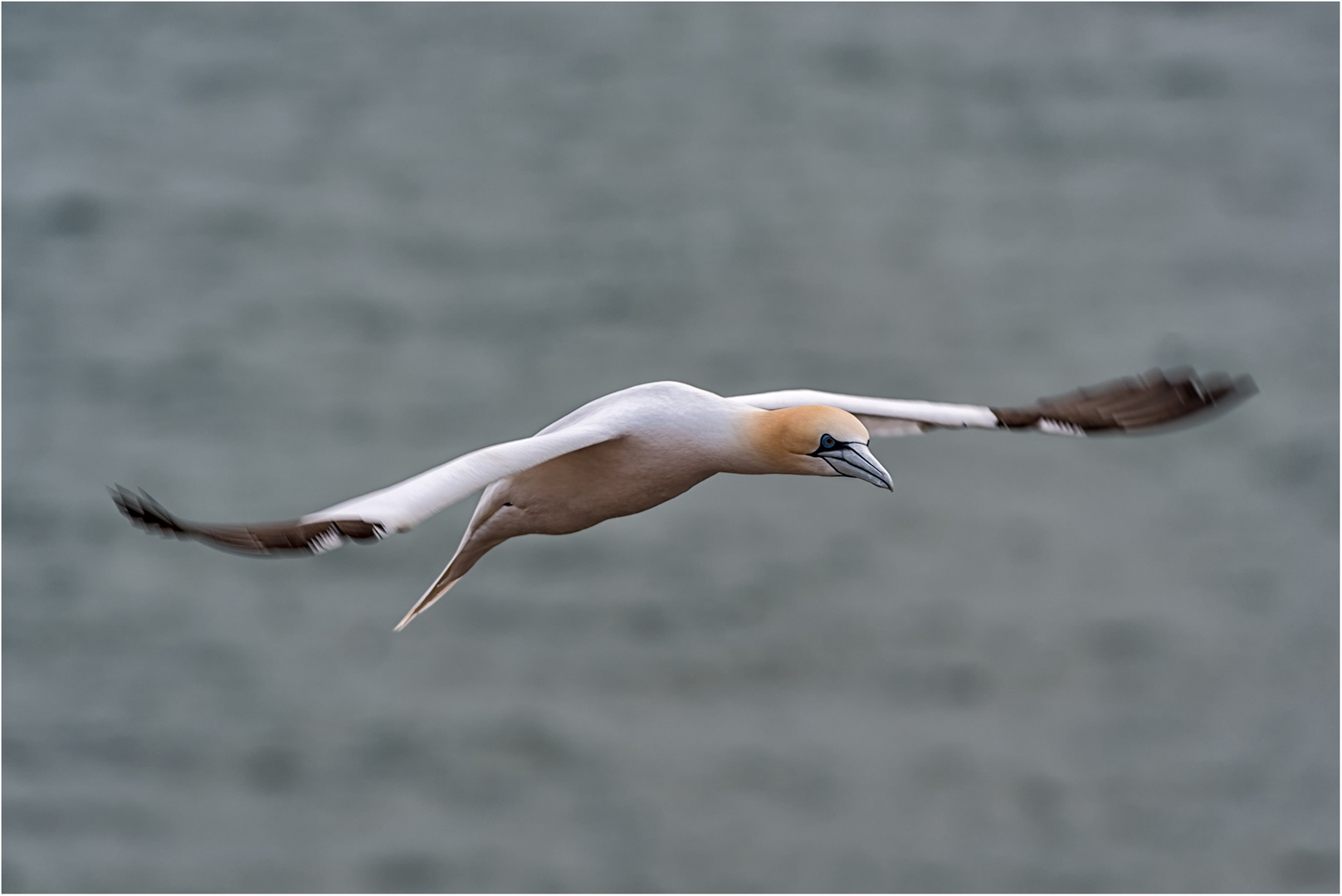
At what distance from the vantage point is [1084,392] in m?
5.55

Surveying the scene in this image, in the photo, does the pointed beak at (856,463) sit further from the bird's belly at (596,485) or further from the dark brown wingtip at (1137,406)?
the dark brown wingtip at (1137,406)

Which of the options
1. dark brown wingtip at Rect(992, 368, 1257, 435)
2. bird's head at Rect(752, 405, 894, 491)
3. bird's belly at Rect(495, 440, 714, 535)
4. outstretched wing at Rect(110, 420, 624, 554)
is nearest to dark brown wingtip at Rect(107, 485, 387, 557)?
outstretched wing at Rect(110, 420, 624, 554)

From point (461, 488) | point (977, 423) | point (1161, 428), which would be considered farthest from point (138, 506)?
point (1161, 428)

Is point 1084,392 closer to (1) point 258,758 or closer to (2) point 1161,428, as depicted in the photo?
(2) point 1161,428

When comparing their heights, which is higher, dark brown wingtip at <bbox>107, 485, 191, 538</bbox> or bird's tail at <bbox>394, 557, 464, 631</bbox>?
bird's tail at <bbox>394, 557, 464, 631</bbox>

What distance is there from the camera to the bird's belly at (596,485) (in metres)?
→ 4.48

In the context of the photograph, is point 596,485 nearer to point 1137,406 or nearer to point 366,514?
point 366,514

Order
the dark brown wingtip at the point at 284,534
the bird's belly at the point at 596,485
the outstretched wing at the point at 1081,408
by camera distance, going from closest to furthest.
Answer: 1. the dark brown wingtip at the point at 284,534
2. the bird's belly at the point at 596,485
3. the outstretched wing at the point at 1081,408

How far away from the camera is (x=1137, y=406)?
209 inches

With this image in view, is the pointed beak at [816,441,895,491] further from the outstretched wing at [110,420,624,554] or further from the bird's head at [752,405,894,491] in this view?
the outstretched wing at [110,420,624,554]

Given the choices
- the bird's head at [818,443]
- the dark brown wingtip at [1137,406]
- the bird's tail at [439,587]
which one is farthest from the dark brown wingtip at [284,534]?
the dark brown wingtip at [1137,406]

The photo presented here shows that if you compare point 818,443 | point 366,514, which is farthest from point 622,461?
point 366,514

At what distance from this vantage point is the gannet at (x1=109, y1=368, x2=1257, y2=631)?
3.83m

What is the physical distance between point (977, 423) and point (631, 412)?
1.42 meters
